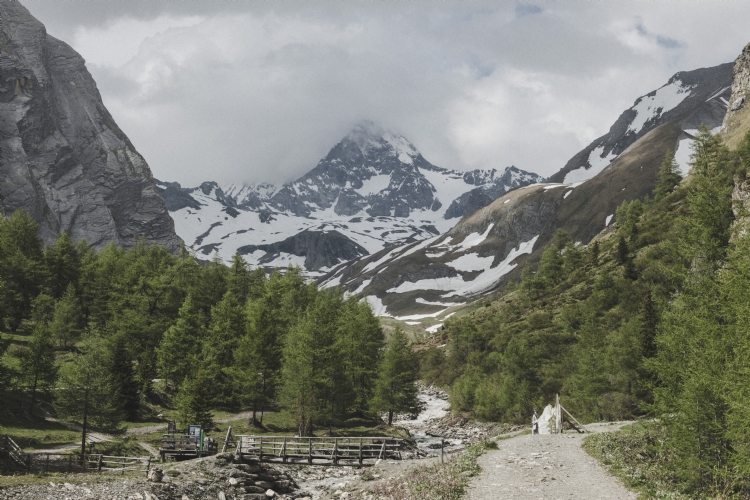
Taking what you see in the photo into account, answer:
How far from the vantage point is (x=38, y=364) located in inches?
1809

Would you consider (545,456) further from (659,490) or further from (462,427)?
(462,427)

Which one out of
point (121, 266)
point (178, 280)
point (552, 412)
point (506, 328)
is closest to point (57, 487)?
point (552, 412)

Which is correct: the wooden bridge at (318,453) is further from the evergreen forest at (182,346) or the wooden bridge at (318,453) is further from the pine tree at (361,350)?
the pine tree at (361,350)

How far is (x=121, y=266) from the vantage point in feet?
284

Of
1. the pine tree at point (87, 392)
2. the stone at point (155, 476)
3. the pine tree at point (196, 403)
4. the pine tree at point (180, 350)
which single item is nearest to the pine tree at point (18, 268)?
the pine tree at point (180, 350)

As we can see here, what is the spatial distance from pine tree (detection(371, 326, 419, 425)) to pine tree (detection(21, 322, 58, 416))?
3465 cm

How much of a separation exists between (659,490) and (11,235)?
92801 millimetres

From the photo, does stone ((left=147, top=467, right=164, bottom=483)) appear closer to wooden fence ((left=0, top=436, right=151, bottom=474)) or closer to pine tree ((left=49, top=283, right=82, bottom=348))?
wooden fence ((left=0, top=436, right=151, bottom=474))

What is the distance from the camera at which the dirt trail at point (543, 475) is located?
19.8m

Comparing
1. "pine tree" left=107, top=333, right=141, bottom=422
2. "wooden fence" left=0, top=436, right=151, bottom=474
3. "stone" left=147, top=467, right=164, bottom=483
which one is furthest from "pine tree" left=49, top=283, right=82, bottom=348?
"stone" left=147, top=467, right=164, bottom=483

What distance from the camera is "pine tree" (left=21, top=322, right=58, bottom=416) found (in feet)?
149

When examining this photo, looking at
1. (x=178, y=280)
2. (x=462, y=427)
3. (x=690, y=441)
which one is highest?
(x=178, y=280)

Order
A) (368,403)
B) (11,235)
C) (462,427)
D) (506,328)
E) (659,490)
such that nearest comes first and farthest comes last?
(659,490) → (368,403) → (462,427) → (11,235) → (506,328)

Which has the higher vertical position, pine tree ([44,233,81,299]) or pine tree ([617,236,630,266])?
pine tree ([617,236,630,266])
